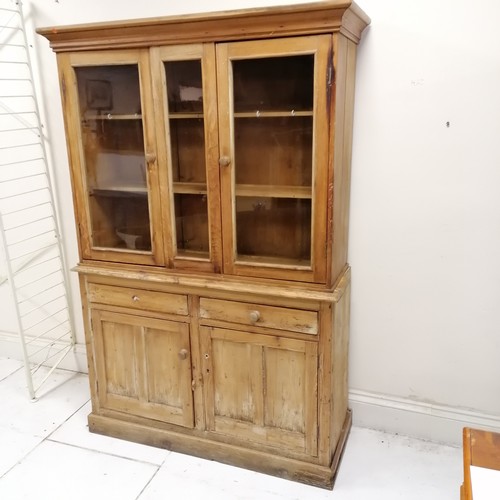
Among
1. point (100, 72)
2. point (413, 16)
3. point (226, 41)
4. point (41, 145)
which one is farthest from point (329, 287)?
point (41, 145)

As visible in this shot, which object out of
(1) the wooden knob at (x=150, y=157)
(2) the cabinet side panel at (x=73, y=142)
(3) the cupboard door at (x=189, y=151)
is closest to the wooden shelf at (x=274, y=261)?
(3) the cupboard door at (x=189, y=151)

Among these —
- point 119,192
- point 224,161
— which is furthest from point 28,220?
point 224,161

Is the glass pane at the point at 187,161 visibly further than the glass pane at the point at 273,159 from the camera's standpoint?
Yes

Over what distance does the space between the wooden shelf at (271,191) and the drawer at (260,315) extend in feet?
1.42

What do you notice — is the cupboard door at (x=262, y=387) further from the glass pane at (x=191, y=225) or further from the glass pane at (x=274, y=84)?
the glass pane at (x=274, y=84)

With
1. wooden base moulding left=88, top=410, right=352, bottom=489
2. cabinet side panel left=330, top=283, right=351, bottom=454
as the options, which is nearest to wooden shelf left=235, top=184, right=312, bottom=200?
cabinet side panel left=330, top=283, right=351, bottom=454

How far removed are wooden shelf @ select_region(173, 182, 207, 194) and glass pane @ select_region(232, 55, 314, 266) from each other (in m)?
0.17

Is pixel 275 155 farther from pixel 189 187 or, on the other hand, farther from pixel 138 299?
pixel 138 299

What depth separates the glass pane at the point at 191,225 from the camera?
2.04 metres

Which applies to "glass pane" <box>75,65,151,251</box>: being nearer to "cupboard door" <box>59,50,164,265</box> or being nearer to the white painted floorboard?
"cupboard door" <box>59,50,164,265</box>

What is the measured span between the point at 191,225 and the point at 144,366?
678 millimetres

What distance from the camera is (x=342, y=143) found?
185cm

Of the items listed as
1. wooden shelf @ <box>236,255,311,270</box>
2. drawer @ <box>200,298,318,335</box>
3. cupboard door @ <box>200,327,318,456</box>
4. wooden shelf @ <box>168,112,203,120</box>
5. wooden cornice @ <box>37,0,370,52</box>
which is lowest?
cupboard door @ <box>200,327,318,456</box>

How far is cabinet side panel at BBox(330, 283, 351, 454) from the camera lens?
198cm
